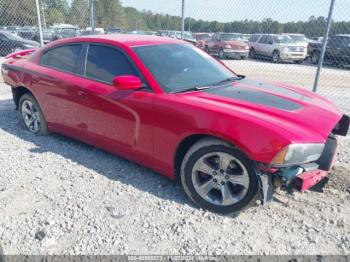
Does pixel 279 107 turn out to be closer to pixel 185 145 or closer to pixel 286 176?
pixel 286 176

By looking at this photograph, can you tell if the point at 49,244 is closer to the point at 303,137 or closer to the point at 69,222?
the point at 69,222

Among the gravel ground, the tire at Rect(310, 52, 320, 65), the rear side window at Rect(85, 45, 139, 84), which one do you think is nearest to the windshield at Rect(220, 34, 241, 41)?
the tire at Rect(310, 52, 320, 65)

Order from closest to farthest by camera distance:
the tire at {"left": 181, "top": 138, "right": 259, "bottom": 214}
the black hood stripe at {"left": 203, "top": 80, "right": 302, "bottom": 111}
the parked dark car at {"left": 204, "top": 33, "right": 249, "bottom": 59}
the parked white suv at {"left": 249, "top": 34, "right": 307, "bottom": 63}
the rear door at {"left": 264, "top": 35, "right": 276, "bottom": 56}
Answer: the tire at {"left": 181, "top": 138, "right": 259, "bottom": 214}
the black hood stripe at {"left": 203, "top": 80, "right": 302, "bottom": 111}
the parked white suv at {"left": 249, "top": 34, "right": 307, "bottom": 63}
the rear door at {"left": 264, "top": 35, "right": 276, "bottom": 56}
the parked dark car at {"left": 204, "top": 33, "right": 249, "bottom": 59}

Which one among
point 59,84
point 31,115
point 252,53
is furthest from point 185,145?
point 252,53

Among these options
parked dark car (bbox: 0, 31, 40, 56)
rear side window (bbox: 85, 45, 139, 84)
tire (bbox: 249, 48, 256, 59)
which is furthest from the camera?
tire (bbox: 249, 48, 256, 59)

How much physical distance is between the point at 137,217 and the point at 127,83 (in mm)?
1311

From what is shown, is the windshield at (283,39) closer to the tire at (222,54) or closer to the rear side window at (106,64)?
the tire at (222,54)

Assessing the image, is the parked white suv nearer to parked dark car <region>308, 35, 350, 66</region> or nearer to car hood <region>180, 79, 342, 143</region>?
parked dark car <region>308, 35, 350, 66</region>

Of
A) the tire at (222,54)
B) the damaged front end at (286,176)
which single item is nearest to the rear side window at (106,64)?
the damaged front end at (286,176)

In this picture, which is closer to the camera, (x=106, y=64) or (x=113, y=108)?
(x=113, y=108)

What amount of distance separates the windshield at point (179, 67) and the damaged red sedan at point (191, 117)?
0.01m

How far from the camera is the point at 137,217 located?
2.97 metres

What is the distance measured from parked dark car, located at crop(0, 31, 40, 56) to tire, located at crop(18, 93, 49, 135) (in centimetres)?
1138

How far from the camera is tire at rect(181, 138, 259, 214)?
2.80 metres
